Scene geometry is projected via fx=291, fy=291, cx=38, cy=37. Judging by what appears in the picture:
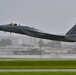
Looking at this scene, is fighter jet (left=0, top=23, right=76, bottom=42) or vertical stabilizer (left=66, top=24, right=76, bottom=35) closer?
fighter jet (left=0, top=23, right=76, bottom=42)

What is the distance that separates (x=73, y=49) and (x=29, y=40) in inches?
431

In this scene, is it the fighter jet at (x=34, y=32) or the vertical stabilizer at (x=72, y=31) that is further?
the vertical stabilizer at (x=72, y=31)

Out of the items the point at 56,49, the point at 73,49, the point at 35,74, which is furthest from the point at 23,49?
the point at 35,74

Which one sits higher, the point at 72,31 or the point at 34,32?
the point at 72,31

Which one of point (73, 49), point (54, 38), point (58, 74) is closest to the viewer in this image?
point (58, 74)

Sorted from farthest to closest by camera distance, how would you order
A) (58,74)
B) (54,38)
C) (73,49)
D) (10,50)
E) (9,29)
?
(73,49) < (10,50) < (54,38) < (9,29) < (58,74)

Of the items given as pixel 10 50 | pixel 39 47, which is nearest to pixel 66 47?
pixel 39 47

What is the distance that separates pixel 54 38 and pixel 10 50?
17.8 metres

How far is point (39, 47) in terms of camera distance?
68.2 meters

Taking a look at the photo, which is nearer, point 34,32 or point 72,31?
point 72,31

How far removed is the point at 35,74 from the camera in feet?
73.4

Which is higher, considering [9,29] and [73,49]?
[9,29]

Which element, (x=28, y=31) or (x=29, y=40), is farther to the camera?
Answer: (x=29, y=40)

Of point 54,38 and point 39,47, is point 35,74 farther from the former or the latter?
point 39,47
